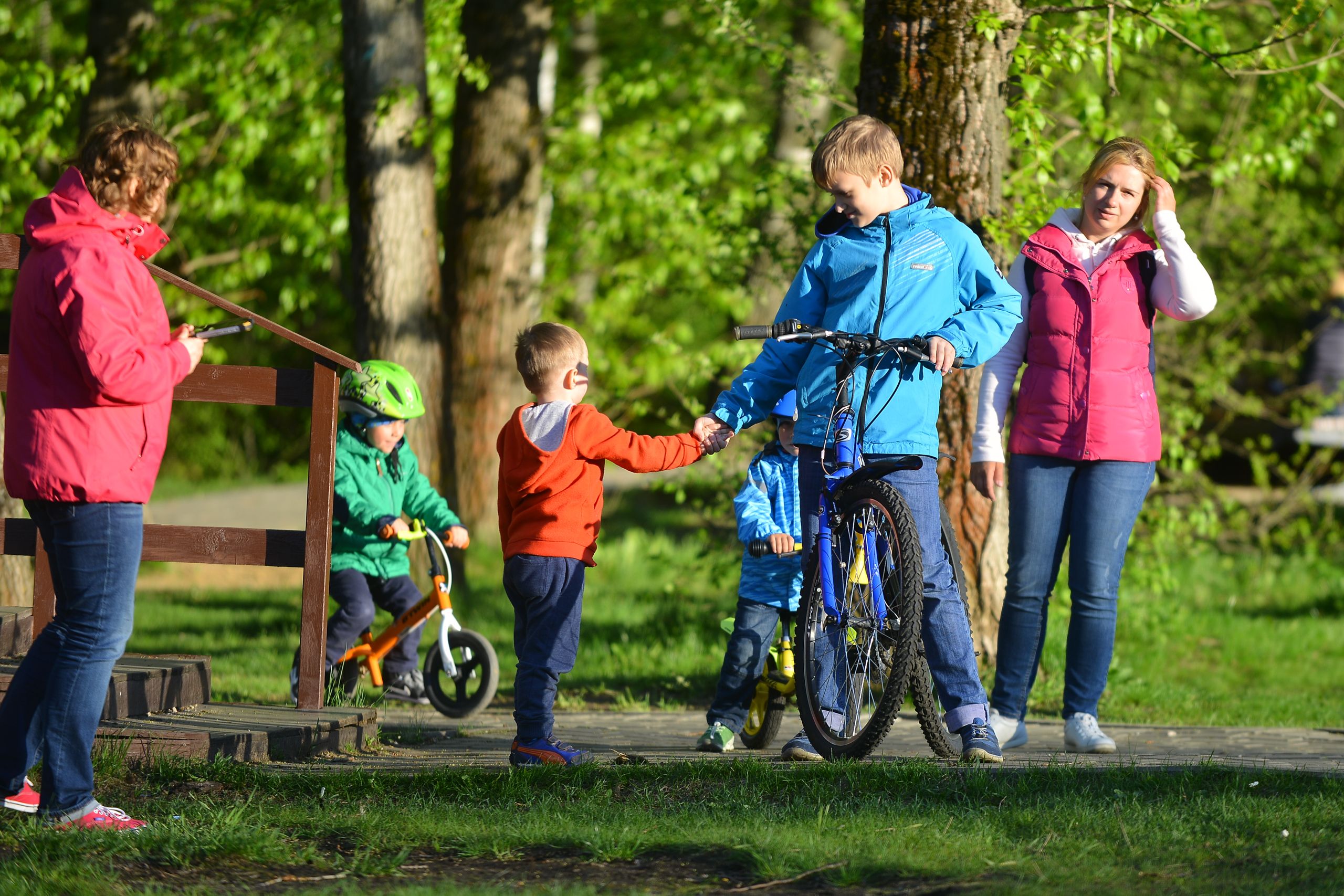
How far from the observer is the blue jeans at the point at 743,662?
17.7 feet

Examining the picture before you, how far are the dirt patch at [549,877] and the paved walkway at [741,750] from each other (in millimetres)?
1084

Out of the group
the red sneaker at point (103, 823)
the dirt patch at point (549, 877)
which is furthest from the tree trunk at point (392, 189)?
the dirt patch at point (549, 877)

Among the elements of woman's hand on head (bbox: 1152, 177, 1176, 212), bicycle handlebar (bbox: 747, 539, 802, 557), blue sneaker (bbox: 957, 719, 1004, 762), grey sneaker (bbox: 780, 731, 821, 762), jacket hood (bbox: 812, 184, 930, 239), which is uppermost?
woman's hand on head (bbox: 1152, 177, 1176, 212)

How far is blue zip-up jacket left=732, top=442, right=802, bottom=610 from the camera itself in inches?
213

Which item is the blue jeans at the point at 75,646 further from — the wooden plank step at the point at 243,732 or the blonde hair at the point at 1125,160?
the blonde hair at the point at 1125,160

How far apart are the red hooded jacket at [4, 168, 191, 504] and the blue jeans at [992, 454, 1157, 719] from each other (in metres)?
2.92

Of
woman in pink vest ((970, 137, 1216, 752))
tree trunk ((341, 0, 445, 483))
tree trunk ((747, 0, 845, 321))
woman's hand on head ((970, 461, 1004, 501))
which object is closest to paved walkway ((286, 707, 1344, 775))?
woman in pink vest ((970, 137, 1216, 752))

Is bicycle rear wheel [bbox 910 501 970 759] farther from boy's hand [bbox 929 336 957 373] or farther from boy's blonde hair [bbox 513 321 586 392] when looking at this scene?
boy's blonde hair [bbox 513 321 586 392]

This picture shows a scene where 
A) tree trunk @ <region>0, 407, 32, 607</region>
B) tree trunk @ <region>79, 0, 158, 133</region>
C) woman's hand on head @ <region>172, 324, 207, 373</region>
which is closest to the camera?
woman's hand on head @ <region>172, 324, 207, 373</region>

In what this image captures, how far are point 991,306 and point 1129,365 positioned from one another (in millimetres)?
712

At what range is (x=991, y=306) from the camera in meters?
4.70

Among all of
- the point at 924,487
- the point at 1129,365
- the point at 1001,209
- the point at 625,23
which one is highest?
the point at 625,23

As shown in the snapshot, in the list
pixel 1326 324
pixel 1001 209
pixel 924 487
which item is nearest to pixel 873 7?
pixel 1001 209

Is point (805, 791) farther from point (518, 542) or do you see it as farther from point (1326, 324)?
point (1326, 324)
